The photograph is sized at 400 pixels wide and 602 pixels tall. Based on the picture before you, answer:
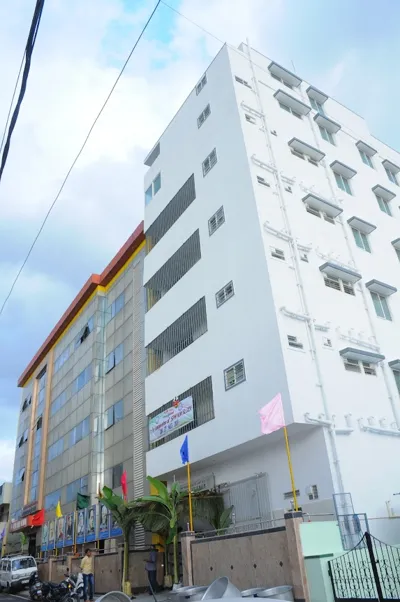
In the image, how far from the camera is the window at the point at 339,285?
2056 centimetres

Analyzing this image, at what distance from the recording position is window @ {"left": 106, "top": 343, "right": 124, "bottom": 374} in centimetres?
3107

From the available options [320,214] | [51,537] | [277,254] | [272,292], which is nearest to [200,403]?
[272,292]

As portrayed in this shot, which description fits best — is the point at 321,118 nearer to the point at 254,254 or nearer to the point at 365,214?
the point at 365,214

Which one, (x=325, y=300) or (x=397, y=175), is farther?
(x=397, y=175)

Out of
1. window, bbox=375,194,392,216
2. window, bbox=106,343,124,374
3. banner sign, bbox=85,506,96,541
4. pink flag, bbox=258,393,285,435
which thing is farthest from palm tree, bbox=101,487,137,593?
window, bbox=375,194,392,216

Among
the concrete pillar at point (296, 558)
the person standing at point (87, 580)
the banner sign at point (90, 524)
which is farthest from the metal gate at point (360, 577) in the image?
the banner sign at point (90, 524)

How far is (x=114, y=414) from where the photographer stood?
3017 cm

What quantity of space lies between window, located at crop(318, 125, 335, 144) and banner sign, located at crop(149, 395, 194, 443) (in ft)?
52.1

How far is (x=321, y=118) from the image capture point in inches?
1055

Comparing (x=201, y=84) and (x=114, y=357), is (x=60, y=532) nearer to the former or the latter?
(x=114, y=357)

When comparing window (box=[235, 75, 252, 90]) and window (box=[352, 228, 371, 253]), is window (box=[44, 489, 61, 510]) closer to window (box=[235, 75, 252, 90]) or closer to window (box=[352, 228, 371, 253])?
window (box=[352, 228, 371, 253])

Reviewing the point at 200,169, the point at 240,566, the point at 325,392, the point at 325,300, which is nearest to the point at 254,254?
the point at 325,300

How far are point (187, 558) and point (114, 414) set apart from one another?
15550 mm

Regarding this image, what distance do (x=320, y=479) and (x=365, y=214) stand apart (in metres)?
14.6
